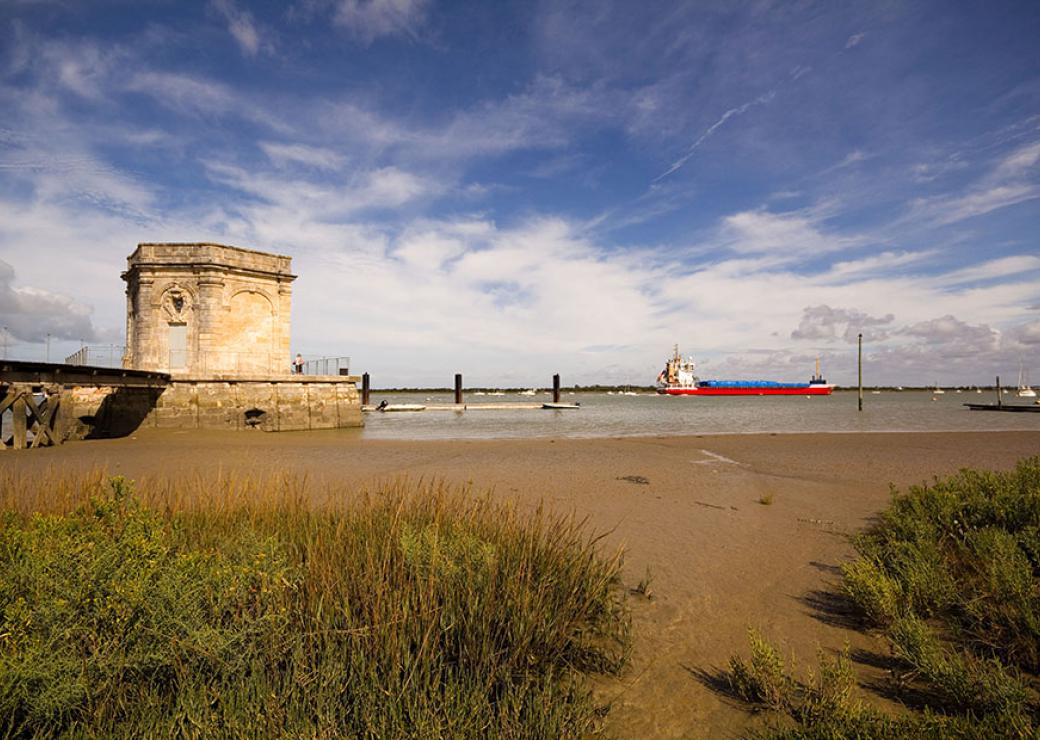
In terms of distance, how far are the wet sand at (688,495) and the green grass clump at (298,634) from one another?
642mm

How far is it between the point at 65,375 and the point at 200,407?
7.09 metres

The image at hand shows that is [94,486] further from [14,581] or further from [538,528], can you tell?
[538,528]

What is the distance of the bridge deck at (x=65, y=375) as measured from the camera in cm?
1670

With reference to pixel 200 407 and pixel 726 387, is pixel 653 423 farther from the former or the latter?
pixel 726 387

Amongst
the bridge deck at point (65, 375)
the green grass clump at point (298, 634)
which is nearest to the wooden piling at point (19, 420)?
the bridge deck at point (65, 375)

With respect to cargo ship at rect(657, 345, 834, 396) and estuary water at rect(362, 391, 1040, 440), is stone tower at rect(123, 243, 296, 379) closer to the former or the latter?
estuary water at rect(362, 391, 1040, 440)

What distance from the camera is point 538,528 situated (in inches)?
177

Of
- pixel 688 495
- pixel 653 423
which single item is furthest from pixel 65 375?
pixel 653 423

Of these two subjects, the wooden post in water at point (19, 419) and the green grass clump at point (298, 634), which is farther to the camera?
the wooden post in water at point (19, 419)

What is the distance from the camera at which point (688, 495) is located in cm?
1029

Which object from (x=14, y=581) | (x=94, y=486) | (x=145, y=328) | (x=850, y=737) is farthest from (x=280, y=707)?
(x=145, y=328)

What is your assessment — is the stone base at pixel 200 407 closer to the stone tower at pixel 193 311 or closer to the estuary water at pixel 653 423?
the stone tower at pixel 193 311

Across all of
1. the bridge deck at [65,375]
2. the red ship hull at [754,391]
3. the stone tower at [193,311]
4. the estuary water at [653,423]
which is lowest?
the estuary water at [653,423]

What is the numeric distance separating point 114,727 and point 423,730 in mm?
1542
